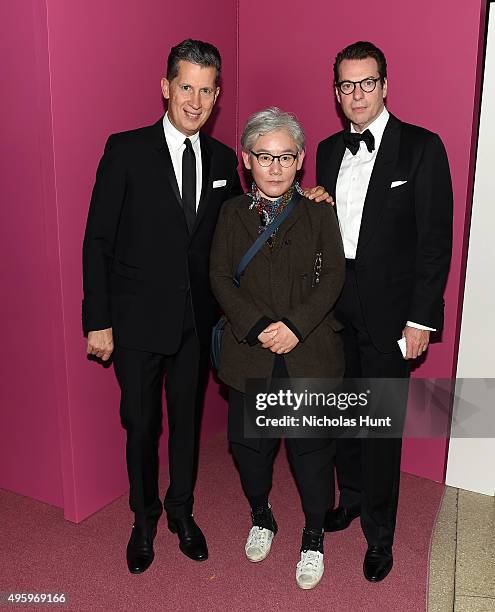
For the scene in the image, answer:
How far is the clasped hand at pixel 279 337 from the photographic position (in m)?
2.81

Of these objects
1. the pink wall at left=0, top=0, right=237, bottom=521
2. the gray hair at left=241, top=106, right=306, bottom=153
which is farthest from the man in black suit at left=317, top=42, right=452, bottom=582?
the pink wall at left=0, top=0, right=237, bottom=521

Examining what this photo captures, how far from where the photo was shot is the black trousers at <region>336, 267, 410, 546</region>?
9.91 feet

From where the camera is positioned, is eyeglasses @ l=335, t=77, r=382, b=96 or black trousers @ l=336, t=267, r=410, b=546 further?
black trousers @ l=336, t=267, r=410, b=546

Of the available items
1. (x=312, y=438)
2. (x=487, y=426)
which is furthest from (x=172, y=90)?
(x=487, y=426)

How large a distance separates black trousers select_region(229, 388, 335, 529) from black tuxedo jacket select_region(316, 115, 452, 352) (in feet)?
1.67

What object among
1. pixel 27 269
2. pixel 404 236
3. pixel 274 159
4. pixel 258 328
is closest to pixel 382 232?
pixel 404 236

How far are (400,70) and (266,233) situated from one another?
1.20 meters

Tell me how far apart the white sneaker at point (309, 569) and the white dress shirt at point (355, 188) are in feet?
3.38

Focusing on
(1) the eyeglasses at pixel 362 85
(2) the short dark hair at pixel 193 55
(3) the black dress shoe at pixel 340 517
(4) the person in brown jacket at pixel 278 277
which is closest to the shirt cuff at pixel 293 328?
(4) the person in brown jacket at pixel 278 277

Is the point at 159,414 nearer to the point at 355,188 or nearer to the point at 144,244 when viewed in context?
the point at 144,244

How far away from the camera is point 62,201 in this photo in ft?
10.0

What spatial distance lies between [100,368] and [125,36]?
1.44 m

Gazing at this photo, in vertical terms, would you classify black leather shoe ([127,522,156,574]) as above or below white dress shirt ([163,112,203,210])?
below

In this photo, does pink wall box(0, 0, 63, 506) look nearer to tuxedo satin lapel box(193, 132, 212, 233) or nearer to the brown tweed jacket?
tuxedo satin lapel box(193, 132, 212, 233)
